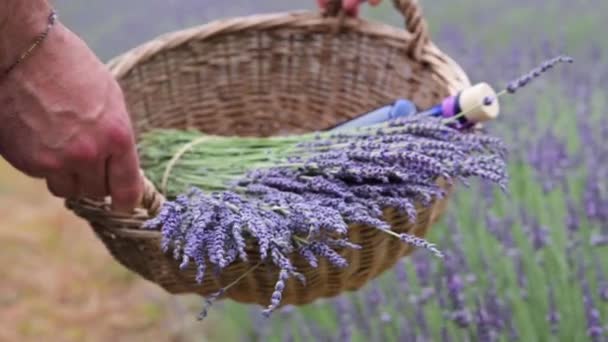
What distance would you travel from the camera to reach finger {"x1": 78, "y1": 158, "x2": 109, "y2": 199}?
0.86 meters

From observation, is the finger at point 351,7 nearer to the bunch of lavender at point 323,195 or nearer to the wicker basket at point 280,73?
the wicker basket at point 280,73

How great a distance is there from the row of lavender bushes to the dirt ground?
376mm

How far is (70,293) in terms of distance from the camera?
2.44m

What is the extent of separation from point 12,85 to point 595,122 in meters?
1.31

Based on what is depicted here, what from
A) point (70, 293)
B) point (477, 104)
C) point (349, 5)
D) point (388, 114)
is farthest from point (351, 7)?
point (70, 293)

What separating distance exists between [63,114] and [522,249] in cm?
93

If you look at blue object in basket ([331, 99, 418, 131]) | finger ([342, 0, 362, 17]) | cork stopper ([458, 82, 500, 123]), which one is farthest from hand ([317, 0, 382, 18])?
cork stopper ([458, 82, 500, 123])

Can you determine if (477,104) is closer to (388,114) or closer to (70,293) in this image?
(388,114)

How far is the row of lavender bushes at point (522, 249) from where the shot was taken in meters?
1.33

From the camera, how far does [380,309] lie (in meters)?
1.59

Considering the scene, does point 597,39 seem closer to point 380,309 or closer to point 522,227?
point 522,227

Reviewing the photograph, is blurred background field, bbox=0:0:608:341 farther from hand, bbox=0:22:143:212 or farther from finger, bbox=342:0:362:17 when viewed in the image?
hand, bbox=0:22:143:212

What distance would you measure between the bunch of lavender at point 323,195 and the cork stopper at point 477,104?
0.11 ft

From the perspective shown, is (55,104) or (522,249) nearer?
(55,104)
